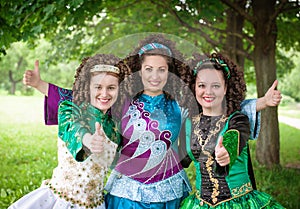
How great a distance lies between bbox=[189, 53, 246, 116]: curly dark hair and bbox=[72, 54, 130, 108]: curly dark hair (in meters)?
0.48

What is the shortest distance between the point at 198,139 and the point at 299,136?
10765mm

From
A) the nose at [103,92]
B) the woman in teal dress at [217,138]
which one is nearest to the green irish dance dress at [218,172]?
the woman in teal dress at [217,138]

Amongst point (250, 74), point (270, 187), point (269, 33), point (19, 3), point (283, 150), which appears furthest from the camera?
point (250, 74)

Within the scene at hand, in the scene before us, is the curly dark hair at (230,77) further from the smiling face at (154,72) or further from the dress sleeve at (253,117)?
the smiling face at (154,72)

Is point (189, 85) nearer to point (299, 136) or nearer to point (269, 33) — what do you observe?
point (269, 33)

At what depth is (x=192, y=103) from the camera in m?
2.79

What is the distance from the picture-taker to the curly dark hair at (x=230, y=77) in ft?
8.78

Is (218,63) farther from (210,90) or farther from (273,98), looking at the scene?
(273,98)

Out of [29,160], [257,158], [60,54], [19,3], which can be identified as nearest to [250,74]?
[257,158]

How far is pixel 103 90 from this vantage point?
257 centimetres

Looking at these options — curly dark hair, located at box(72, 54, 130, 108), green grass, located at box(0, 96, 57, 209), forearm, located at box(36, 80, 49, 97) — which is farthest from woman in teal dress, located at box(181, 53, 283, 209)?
green grass, located at box(0, 96, 57, 209)

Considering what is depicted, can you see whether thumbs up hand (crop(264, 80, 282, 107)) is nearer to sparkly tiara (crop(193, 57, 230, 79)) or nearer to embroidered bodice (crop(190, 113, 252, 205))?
embroidered bodice (crop(190, 113, 252, 205))

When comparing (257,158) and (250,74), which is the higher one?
(250,74)

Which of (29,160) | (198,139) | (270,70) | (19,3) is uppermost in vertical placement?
(19,3)
